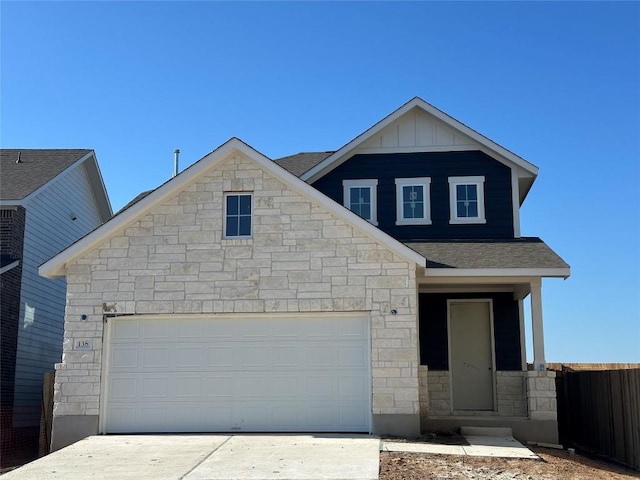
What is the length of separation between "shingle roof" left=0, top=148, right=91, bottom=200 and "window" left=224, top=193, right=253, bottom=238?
629 centimetres

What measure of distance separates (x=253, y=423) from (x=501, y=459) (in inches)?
179

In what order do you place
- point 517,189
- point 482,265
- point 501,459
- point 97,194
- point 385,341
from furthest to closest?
point 97,194, point 517,189, point 482,265, point 385,341, point 501,459

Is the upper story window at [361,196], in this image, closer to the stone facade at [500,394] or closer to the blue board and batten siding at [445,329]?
the blue board and batten siding at [445,329]

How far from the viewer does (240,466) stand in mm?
10102

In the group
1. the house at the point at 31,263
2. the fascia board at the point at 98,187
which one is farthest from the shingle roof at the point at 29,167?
the fascia board at the point at 98,187

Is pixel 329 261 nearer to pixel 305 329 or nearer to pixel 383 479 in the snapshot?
pixel 305 329

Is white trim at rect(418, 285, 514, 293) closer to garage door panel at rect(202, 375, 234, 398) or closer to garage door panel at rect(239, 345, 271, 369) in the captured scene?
garage door panel at rect(239, 345, 271, 369)

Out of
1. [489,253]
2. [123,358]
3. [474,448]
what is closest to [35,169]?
[123,358]

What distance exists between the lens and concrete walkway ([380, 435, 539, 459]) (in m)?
11.2

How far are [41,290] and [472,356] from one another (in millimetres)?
10955

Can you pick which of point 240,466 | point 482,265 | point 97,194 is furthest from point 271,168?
point 97,194

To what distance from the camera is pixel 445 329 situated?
16.3 meters

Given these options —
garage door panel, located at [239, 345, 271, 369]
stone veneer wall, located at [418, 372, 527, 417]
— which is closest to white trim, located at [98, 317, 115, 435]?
garage door panel, located at [239, 345, 271, 369]

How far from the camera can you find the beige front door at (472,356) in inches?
638
